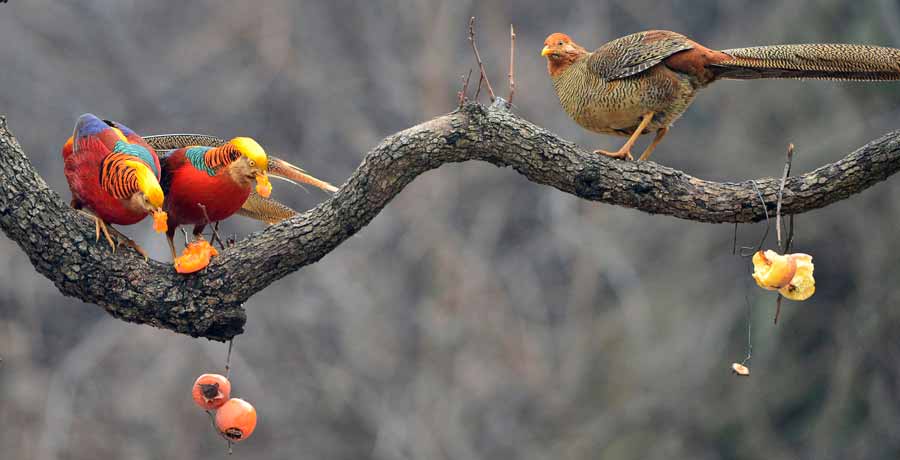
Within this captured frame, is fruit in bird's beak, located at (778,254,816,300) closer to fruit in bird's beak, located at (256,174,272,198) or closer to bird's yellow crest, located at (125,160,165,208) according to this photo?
fruit in bird's beak, located at (256,174,272,198)

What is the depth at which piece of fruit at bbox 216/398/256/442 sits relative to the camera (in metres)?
3.72

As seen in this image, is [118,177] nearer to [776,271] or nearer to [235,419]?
[235,419]

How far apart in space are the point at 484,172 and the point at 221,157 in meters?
7.46

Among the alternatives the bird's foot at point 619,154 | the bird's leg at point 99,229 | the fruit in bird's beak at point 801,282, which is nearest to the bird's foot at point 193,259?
the bird's leg at point 99,229

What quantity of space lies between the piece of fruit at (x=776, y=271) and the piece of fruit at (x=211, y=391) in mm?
1895

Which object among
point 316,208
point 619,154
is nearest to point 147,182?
point 316,208

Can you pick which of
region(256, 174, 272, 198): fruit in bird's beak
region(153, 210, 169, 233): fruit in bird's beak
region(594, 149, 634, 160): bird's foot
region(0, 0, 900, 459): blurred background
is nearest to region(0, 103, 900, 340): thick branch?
region(594, 149, 634, 160): bird's foot

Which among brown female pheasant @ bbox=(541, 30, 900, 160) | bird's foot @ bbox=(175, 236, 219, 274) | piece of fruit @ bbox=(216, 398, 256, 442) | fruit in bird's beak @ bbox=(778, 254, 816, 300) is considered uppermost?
brown female pheasant @ bbox=(541, 30, 900, 160)

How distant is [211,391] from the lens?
3773 mm

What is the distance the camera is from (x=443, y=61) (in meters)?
11.2

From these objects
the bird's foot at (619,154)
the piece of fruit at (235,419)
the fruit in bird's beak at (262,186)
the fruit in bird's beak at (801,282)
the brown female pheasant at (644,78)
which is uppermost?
the brown female pheasant at (644,78)

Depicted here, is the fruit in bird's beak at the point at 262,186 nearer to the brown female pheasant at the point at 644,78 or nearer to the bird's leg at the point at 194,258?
the bird's leg at the point at 194,258

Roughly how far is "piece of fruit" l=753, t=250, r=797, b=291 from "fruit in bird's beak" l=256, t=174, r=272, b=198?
1.67 meters

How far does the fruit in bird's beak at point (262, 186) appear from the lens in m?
3.53
